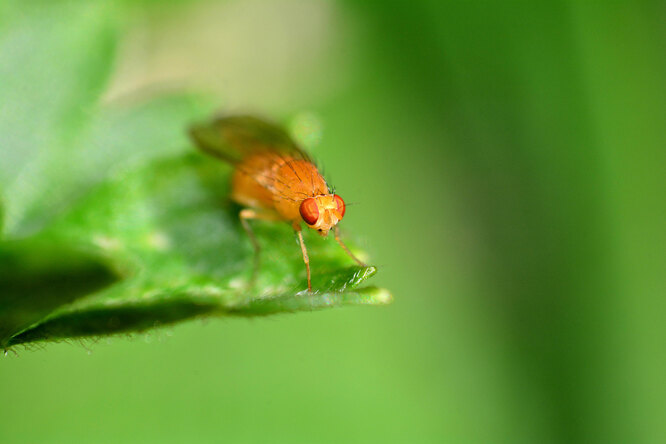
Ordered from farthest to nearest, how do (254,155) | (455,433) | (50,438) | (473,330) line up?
(473,330)
(455,433)
(50,438)
(254,155)

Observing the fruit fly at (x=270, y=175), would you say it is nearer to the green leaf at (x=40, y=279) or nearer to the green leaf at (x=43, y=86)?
the green leaf at (x=43, y=86)

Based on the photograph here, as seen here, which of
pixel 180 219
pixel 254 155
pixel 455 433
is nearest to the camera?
pixel 180 219

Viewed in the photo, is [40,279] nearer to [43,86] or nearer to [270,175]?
[43,86]

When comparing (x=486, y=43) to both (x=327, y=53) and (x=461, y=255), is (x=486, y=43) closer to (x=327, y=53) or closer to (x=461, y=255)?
(x=327, y=53)

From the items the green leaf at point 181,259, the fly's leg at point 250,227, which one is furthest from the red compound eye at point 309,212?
the fly's leg at point 250,227

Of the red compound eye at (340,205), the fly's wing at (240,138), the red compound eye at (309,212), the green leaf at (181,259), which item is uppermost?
the fly's wing at (240,138)

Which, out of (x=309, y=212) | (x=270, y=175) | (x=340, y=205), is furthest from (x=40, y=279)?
(x=270, y=175)

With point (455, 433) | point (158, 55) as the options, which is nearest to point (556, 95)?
point (455, 433)
